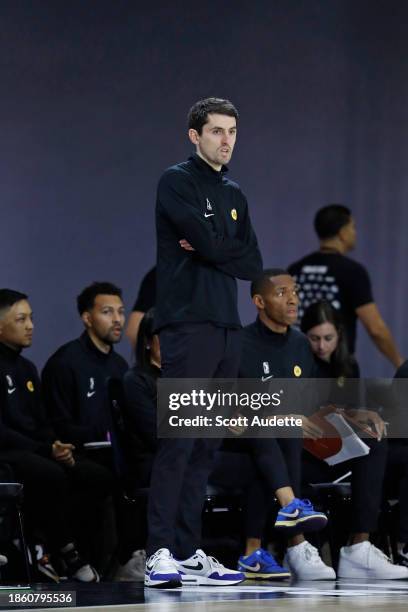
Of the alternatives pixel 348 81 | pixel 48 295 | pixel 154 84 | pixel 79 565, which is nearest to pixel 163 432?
pixel 79 565

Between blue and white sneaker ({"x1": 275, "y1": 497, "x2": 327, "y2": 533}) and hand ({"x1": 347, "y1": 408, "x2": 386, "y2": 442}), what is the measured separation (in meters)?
0.70

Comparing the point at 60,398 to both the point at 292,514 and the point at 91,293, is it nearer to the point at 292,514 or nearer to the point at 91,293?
the point at 91,293

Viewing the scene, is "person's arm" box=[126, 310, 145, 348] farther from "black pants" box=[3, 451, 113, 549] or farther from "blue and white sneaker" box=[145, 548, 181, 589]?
"blue and white sneaker" box=[145, 548, 181, 589]

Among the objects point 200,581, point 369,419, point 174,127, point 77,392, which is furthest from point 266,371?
point 174,127

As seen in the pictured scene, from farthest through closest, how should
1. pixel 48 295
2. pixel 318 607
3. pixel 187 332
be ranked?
pixel 48 295, pixel 187 332, pixel 318 607

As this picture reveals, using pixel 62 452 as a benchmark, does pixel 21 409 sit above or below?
above

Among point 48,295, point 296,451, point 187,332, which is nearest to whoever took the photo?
point 187,332

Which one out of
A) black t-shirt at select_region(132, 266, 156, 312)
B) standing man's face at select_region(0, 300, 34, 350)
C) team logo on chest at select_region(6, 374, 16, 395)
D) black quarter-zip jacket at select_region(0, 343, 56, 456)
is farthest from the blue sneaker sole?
black t-shirt at select_region(132, 266, 156, 312)

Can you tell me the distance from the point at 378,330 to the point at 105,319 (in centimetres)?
134

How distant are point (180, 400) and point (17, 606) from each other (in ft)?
3.60

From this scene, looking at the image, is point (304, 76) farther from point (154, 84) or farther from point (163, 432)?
point (163, 432)

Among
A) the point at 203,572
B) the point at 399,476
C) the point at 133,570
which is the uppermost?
the point at 399,476

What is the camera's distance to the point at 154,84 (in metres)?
6.77

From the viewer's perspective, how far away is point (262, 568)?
4.70 m
